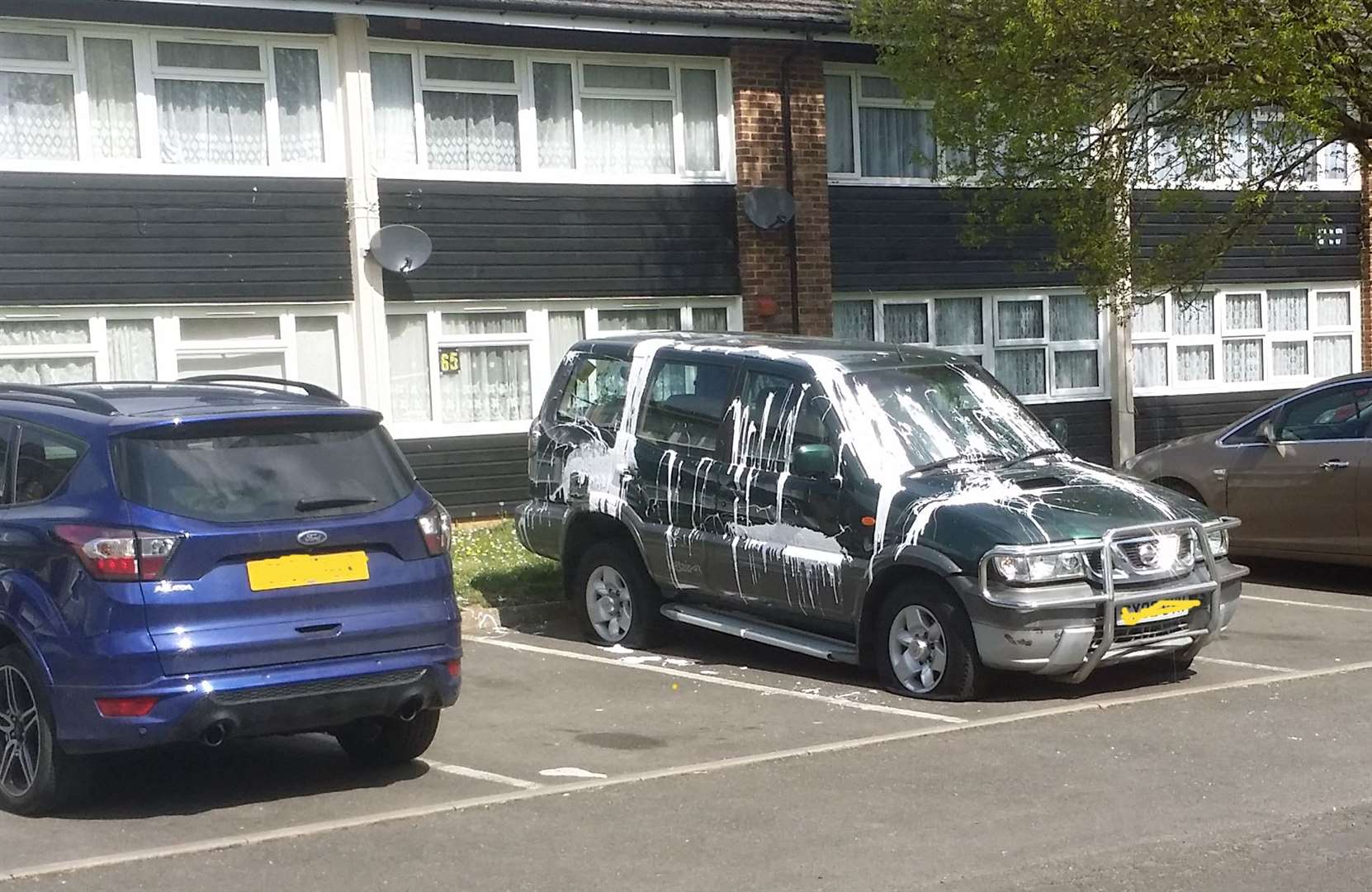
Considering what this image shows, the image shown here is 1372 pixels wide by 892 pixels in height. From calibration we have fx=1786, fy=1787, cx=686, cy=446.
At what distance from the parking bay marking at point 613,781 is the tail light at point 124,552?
1.04 metres

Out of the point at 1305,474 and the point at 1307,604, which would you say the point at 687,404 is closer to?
the point at 1307,604

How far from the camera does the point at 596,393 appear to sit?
11586mm

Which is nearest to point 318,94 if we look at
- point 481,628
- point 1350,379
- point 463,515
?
point 463,515

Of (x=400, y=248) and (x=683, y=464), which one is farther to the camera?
(x=400, y=248)

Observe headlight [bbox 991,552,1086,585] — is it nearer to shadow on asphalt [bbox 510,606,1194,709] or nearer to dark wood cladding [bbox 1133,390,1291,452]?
shadow on asphalt [bbox 510,606,1194,709]

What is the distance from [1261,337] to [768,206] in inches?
322

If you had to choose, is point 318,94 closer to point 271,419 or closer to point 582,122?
point 582,122

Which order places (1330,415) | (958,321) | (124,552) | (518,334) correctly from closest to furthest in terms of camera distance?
1. (124,552)
2. (1330,415)
3. (518,334)
4. (958,321)

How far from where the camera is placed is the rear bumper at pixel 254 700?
6812 mm

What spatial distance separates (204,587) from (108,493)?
52cm

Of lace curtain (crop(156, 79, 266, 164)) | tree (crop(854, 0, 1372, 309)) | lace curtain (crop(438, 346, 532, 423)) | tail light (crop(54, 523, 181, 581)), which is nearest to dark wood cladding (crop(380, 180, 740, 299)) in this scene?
lace curtain (crop(438, 346, 532, 423))

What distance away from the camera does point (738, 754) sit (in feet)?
27.3

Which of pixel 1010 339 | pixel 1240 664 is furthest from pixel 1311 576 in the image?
pixel 1010 339

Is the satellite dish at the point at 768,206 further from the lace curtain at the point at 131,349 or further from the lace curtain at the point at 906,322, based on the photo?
the lace curtain at the point at 131,349
